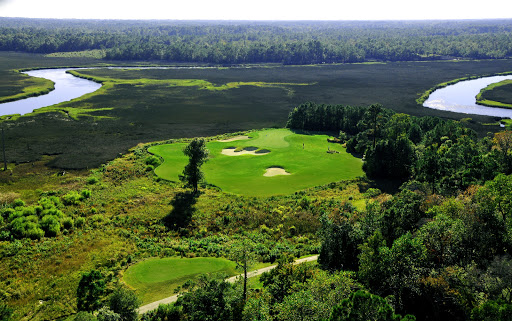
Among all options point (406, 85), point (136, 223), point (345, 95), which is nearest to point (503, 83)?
point (406, 85)

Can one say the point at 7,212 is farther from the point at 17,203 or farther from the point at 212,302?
the point at 212,302

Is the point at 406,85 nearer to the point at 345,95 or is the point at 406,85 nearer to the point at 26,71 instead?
the point at 345,95

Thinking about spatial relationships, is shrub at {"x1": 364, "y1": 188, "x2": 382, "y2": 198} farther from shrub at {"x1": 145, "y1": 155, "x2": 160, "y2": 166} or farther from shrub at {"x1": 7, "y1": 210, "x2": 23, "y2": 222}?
shrub at {"x1": 7, "y1": 210, "x2": 23, "y2": 222}

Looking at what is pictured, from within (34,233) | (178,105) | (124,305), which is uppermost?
(178,105)

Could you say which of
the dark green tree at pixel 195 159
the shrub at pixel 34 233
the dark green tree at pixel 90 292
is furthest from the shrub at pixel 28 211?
the dark green tree at pixel 90 292

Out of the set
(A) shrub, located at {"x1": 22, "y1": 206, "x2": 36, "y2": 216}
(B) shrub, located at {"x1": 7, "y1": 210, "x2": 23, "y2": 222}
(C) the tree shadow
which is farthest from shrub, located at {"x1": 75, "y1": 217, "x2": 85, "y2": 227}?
(C) the tree shadow

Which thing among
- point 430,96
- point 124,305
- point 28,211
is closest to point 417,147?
point 124,305

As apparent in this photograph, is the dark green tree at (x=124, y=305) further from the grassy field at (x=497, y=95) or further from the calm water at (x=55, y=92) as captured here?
the grassy field at (x=497, y=95)

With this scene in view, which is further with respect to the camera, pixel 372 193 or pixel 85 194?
pixel 372 193
